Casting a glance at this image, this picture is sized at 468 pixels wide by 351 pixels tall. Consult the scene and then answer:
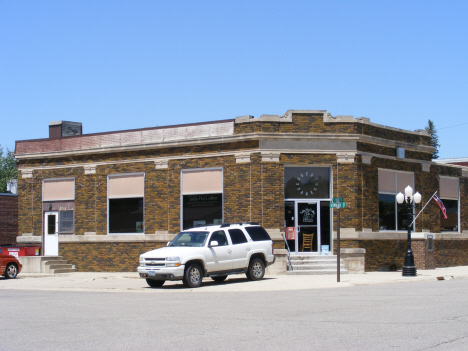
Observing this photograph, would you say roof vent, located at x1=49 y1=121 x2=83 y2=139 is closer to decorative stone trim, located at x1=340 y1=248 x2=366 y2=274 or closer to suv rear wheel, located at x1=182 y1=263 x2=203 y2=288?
suv rear wheel, located at x1=182 y1=263 x2=203 y2=288

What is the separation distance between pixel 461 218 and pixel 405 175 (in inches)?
228

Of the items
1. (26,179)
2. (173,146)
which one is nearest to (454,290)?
(173,146)

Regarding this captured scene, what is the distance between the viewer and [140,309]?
43.3 ft

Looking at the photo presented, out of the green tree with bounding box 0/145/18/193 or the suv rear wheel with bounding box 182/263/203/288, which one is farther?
the green tree with bounding box 0/145/18/193

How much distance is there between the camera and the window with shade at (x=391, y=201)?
26656mm

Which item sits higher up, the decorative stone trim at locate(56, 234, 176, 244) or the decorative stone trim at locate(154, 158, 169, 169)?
the decorative stone trim at locate(154, 158, 169, 169)

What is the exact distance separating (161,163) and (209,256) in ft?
28.2

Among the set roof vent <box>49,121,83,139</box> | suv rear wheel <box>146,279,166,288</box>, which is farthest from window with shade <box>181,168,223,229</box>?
roof vent <box>49,121,83,139</box>

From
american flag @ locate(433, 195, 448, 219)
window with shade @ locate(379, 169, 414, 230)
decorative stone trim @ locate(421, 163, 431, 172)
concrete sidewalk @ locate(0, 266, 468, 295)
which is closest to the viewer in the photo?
concrete sidewalk @ locate(0, 266, 468, 295)

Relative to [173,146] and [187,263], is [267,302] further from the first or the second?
[173,146]

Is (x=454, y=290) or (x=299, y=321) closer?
(x=299, y=321)

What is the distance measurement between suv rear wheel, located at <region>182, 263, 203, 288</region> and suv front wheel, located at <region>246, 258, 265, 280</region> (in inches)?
91.4

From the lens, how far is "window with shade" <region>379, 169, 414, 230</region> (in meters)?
26.7

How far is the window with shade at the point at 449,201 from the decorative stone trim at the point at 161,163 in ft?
44.5
